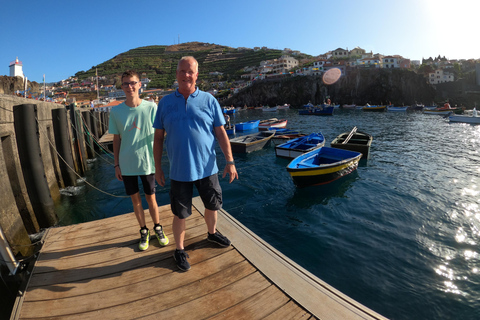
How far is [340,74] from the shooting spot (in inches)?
3002

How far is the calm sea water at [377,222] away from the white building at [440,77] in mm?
81487

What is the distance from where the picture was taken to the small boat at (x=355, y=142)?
45.8 ft

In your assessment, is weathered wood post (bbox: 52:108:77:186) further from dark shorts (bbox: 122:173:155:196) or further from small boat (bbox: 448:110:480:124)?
small boat (bbox: 448:110:480:124)

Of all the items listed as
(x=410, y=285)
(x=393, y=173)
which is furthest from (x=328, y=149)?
(x=410, y=285)

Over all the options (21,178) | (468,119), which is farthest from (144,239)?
(468,119)

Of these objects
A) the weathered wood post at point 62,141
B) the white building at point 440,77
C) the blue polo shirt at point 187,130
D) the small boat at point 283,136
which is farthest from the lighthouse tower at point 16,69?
the white building at point 440,77

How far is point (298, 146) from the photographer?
1512cm

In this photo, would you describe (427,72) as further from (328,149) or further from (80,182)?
(80,182)

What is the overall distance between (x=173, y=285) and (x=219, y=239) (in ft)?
2.95

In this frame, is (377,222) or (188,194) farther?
(377,222)

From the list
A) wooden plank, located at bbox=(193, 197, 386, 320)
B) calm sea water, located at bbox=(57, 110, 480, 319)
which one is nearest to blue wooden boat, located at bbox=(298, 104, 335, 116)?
calm sea water, located at bbox=(57, 110, 480, 319)

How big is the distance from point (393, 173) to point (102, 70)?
179741 millimetres

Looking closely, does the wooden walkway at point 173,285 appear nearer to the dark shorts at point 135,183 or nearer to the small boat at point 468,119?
the dark shorts at point 135,183

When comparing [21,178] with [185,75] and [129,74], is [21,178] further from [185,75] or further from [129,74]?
[185,75]
